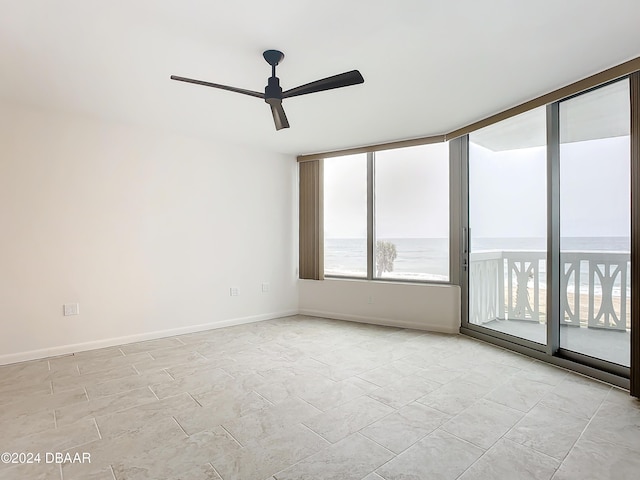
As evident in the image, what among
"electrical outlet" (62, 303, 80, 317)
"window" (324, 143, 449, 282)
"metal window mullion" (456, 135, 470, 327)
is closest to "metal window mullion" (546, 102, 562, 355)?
"metal window mullion" (456, 135, 470, 327)

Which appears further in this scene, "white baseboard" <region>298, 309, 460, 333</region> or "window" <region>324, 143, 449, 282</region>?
"window" <region>324, 143, 449, 282</region>

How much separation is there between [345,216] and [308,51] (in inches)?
124

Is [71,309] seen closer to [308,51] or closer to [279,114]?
[279,114]

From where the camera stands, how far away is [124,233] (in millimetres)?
4191

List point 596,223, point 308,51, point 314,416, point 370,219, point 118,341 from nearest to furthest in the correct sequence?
point 314,416 < point 308,51 < point 596,223 < point 118,341 < point 370,219

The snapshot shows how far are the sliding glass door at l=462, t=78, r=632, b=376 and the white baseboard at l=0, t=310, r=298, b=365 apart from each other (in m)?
3.03

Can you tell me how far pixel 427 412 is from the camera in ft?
8.19

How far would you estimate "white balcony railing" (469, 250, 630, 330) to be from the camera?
2.99 m

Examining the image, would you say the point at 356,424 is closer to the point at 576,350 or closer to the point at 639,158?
the point at 576,350

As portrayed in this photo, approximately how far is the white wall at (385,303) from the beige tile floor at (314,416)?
795 mm

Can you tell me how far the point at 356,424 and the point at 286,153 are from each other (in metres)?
4.15

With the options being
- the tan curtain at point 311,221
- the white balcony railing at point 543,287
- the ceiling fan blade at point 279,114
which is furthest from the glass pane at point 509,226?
the ceiling fan blade at point 279,114

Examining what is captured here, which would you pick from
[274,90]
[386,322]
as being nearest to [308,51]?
[274,90]

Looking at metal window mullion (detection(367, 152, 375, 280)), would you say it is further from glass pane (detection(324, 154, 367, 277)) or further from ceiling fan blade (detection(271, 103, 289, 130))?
ceiling fan blade (detection(271, 103, 289, 130))
